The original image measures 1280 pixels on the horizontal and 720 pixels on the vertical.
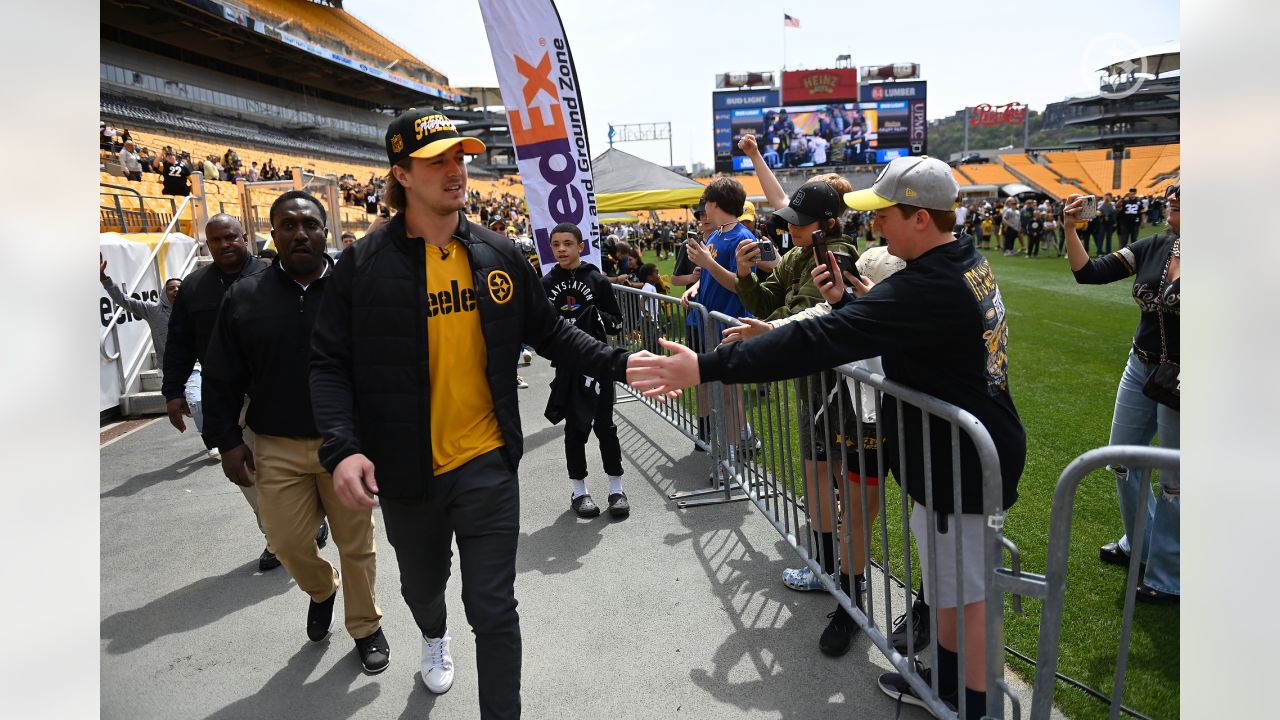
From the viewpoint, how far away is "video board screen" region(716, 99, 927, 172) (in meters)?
57.3

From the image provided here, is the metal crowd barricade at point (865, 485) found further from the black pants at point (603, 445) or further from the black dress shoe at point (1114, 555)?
the black dress shoe at point (1114, 555)

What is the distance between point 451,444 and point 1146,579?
10.8 ft

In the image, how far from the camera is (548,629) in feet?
12.6

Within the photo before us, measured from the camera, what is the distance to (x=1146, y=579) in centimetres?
373

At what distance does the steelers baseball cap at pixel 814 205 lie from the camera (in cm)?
357

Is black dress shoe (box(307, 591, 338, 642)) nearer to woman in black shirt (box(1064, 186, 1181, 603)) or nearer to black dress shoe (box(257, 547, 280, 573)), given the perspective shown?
black dress shoe (box(257, 547, 280, 573))

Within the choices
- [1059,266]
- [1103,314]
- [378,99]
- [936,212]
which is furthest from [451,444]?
[378,99]

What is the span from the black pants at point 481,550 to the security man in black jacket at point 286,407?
712mm

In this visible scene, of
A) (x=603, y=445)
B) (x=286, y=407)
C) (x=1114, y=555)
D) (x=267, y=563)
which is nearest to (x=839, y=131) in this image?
(x=603, y=445)

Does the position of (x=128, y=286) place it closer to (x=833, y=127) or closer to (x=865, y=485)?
(x=865, y=485)

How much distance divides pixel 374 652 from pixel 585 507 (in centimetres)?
196

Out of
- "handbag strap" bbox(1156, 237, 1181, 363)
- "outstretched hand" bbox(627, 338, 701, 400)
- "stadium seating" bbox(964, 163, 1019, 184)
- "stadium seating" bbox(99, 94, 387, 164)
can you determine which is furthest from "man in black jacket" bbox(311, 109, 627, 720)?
"stadium seating" bbox(964, 163, 1019, 184)
